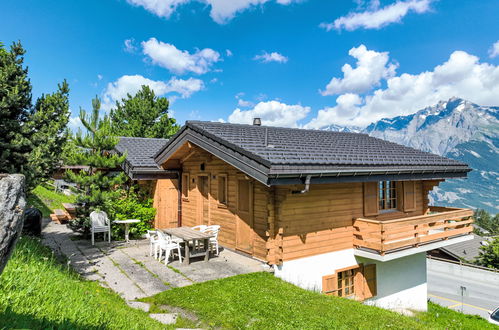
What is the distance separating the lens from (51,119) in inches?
616

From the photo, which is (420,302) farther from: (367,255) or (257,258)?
(257,258)

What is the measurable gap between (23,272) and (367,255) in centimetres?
787

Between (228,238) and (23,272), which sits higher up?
(23,272)

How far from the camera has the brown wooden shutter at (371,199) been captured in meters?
9.26

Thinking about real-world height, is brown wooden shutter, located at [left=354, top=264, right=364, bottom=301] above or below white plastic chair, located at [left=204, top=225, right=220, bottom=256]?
below

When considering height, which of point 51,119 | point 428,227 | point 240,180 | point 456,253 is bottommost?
point 456,253

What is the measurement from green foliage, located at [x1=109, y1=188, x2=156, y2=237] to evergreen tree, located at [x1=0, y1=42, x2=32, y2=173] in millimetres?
3270

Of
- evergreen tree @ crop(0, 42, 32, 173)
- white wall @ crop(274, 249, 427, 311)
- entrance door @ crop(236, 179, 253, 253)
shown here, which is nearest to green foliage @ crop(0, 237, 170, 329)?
white wall @ crop(274, 249, 427, 311)

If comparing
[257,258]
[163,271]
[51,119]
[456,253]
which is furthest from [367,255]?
[456,253]

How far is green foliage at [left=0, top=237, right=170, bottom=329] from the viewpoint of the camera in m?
2.96

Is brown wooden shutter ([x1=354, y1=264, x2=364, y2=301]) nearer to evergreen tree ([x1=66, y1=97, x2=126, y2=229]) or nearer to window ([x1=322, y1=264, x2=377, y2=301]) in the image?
window ([x1=322, y1=264, x2=377, y2=301])

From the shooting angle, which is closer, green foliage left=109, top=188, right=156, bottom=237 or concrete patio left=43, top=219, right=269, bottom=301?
concrete patio left=43, top=219, right=269, bottom=301

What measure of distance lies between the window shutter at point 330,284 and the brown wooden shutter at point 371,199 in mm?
2230

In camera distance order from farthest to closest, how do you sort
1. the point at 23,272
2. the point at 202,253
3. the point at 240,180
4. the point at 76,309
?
the point at 240,180, the point at 202,253, the point at 23,272, the point at 76,309
